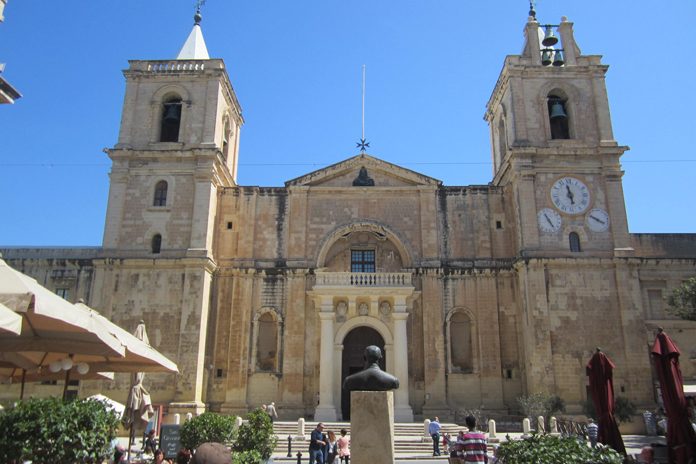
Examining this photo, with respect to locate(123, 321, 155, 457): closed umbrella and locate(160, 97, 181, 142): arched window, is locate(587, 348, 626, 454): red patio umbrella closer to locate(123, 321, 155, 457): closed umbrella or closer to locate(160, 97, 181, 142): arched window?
locate(123, 321, 155, 457): closed umbrella

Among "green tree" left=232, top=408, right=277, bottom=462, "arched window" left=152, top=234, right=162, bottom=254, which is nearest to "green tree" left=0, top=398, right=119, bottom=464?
"green tree" left=232, top=408, right=277, bottom=462

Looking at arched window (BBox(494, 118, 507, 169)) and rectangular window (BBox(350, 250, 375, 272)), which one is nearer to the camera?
rectangular window (BBox(350, 250, 375, 272))

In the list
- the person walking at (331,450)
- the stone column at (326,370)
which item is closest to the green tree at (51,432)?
the person walking at (331,450)

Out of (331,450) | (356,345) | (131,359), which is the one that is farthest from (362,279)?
(131,359)

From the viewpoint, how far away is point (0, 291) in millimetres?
7438

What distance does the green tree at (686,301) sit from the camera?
77.2 ft

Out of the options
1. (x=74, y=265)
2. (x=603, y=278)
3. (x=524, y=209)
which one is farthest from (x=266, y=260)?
(x=603, y=278)

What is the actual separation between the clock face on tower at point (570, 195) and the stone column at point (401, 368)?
942cm

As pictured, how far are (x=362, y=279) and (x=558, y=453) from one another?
2042 centimetres

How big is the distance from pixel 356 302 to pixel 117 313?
1109 cm

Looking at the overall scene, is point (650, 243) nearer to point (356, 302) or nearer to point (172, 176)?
point (356, 302)

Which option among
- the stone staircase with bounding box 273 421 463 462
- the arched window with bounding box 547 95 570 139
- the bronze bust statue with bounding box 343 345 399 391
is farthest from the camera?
the arched window with bounding box 547 95 570 139

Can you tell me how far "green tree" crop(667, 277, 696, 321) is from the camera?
23.5 metres

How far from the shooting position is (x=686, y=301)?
23781 millimetres
